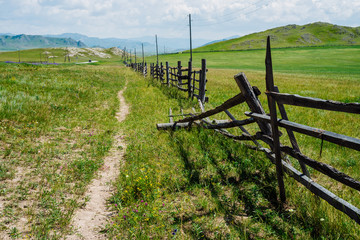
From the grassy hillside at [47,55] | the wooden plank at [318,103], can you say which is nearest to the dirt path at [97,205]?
the wooden plank at [318,103]

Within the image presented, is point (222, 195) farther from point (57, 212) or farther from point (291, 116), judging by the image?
point (291, 116)

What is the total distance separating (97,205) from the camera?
12.7ft

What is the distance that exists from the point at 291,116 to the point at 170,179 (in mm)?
7224

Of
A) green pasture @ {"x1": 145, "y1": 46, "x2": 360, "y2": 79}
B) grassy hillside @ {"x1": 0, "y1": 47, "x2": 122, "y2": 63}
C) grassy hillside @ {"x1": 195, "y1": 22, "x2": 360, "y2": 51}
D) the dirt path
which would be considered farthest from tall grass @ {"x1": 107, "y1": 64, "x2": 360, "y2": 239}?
grassy hillside @ {"x1": 195, "y1": 22, "x2": 360, "y2": 51}

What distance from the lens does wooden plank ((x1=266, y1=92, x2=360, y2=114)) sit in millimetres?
2378

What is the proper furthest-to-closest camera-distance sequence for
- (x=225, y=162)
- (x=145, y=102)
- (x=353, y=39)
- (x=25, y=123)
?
(x=353, y=39) → (x=145, y=102) → (x=25, y=123) → (x=225, y=162)

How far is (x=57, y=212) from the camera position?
3.35 meters

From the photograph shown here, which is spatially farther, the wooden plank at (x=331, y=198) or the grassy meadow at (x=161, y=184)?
the grassy meadow at (x=161, y=184)

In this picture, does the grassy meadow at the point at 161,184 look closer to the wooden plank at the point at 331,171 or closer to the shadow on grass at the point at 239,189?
the shadow on grass at the point at 239,189

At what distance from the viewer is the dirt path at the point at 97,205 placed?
3.18 meters

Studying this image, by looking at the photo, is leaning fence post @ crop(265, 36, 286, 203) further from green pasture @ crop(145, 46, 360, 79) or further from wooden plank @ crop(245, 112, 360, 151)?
green pasture @ crop(145, 46, 360, 79)

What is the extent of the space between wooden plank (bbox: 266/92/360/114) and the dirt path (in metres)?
3.43

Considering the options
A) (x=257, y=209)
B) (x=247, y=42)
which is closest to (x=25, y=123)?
(x=257, y=209)

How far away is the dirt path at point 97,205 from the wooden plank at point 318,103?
11.3 feet
